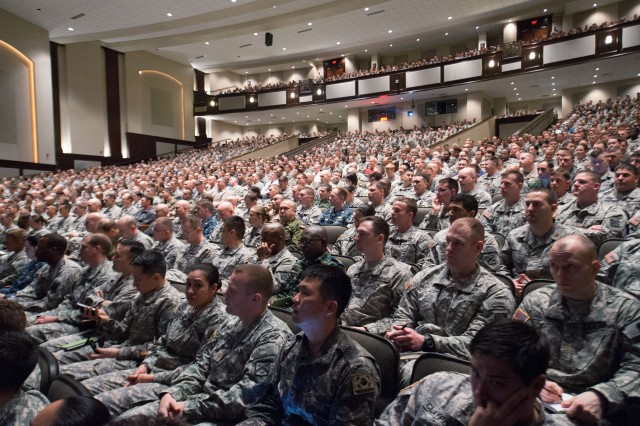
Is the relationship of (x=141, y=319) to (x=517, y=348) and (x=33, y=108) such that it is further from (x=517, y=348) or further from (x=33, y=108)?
(x=33, y=108)

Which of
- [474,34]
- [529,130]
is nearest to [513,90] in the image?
[474,34]

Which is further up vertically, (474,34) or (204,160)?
(474,34)

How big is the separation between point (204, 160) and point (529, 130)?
465 inches

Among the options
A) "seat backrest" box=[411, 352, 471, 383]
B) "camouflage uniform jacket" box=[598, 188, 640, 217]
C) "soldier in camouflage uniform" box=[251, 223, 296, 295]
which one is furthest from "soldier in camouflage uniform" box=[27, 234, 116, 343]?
"camouflage uniform jacket" box=[598, 188, 640, 217]

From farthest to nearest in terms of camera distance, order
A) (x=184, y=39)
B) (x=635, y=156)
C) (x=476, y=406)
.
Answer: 1. (x=184, y=39)
2. (x=635, y=156)
3. (x=476, y=406)

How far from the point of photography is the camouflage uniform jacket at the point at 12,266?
4191 mm

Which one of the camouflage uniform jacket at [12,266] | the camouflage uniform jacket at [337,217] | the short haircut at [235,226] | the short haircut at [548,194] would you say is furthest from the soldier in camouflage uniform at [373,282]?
the camouflage uniform jacket at [12,266]

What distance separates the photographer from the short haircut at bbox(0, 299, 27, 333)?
1.92 m

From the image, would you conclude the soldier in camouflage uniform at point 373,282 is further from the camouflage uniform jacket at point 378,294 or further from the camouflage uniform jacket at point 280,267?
the camouflage uniform jacket at point 280,267

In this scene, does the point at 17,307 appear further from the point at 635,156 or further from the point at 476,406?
the point at 635,156

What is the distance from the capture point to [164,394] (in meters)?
1.85

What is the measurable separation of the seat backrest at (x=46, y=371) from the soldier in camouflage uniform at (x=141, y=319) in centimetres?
45

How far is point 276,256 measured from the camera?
3.20m

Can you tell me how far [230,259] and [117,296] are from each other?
939 mm
